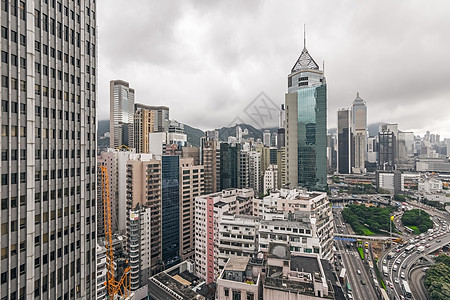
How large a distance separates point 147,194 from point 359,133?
495 ft

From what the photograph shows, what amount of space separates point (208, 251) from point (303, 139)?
4036 cm

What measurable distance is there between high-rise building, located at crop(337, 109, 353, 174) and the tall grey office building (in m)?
135

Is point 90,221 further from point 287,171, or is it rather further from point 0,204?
point 287,171

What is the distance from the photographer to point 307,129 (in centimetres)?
5812

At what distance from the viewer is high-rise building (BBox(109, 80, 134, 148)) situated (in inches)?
4599

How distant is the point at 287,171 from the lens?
61031mm

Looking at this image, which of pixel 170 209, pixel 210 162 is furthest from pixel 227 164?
pixel 170 209

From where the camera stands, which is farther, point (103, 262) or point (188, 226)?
point (188, 226)

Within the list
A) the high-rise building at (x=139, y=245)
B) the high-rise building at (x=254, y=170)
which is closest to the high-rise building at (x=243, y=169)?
the high-rise building at (x=254, y=170)

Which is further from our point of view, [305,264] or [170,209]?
[170,209]

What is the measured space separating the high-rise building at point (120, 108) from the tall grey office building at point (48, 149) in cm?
10554

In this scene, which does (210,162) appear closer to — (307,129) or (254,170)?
(254,170)

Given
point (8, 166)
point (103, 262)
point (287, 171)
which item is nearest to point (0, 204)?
point (8, 166)

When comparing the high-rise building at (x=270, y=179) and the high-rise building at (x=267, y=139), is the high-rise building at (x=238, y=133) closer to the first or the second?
the high-rise building at (x=270, y=179)
